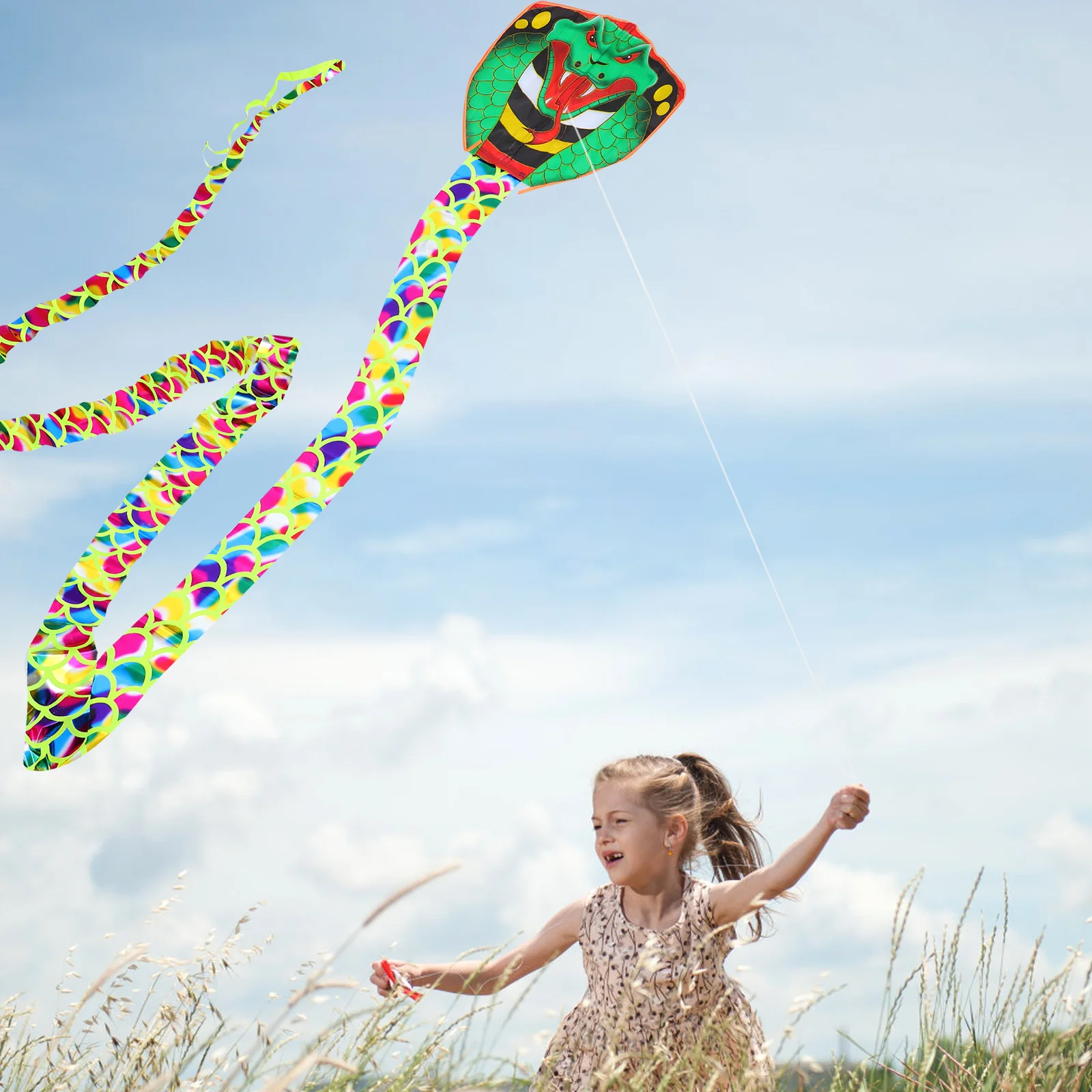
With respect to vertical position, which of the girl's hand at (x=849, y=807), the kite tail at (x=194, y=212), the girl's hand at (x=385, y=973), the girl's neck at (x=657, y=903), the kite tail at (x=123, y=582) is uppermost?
the kite tail at (x=194, y=212)

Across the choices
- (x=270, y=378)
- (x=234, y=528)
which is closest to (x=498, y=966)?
(x=234, y=528)

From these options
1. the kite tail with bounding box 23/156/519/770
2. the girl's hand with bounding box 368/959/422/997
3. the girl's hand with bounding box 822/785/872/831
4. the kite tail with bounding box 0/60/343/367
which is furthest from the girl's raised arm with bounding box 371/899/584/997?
the kite tail with bounding box 0/60/343/367

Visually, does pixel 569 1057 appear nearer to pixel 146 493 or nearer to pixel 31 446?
pixel 146 493

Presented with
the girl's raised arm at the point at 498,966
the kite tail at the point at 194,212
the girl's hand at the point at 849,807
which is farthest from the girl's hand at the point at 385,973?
the kite tail at the point at 194,212

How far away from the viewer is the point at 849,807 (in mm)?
2781

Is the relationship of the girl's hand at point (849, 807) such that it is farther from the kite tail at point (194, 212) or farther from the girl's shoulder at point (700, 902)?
the kite tail at point (194, 212)

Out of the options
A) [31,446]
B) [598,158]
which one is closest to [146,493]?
[31,446]

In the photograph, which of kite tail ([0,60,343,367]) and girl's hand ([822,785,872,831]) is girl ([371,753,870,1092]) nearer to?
girl's hand ([822,785,872,831])

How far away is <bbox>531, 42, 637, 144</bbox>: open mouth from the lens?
204 inches

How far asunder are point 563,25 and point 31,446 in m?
3.07

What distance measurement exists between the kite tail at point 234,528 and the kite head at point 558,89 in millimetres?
174

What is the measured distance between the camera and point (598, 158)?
212 inches

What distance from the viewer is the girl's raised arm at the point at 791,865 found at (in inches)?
110

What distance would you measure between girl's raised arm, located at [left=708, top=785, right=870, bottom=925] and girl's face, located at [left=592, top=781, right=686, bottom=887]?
0.19 metres
